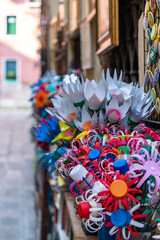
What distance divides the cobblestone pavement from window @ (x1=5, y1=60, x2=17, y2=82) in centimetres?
1223

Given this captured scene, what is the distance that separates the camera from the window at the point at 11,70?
24.7m

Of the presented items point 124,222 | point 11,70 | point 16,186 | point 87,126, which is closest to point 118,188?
point 124,222

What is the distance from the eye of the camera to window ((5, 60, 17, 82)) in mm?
24703

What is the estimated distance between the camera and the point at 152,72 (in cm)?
143

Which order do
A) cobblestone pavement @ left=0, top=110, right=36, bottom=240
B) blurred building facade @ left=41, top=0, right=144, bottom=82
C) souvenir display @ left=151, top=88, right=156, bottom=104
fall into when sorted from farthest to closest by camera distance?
cobblestone pavement @ left=0, top=110, right=36, bottom=240 → blurred building facade @ left=41, top=0, right=144, bottom=82 → souvenir display @ left=151, top=88, right=156, bottom=104

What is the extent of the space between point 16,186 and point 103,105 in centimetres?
602

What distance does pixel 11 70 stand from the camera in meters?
24.7

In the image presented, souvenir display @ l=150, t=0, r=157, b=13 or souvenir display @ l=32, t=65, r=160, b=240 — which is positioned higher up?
souvenir display @ l=150, t=0, r=157, b=13

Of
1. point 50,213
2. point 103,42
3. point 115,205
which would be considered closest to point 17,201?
point 50,213

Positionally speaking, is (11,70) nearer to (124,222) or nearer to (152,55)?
(152,55)

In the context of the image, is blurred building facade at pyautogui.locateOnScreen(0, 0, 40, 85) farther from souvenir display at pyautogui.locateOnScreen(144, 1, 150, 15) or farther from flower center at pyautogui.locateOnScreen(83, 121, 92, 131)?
flower center at pyautogui.locateOnScreen(83, 121, 92, 131)

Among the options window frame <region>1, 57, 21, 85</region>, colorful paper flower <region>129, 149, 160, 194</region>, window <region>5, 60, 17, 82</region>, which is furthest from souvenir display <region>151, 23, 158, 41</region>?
window <region>5, 60, 17, 82</region>

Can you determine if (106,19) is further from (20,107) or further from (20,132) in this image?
(20,107)

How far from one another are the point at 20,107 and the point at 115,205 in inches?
740
